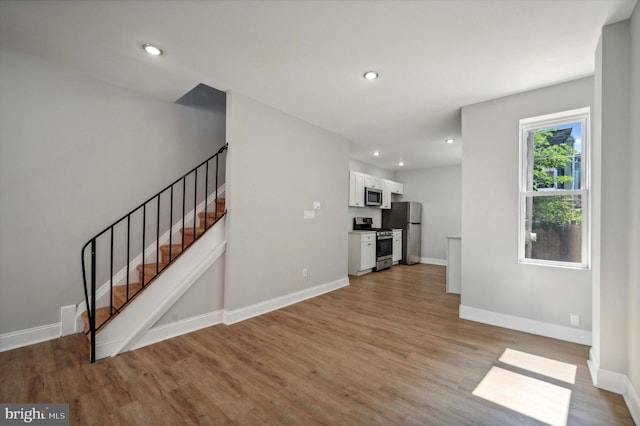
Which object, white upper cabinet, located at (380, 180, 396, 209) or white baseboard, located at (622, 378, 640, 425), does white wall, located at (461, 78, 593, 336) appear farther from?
white upper cabinet, located at (380, 180, 396, 209)

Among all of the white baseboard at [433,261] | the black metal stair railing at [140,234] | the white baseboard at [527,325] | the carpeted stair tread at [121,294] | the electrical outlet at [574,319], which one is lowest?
the white baseboard at [433,261]

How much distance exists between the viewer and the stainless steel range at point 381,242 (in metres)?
6.40

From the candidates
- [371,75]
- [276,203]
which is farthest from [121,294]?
[371,75]

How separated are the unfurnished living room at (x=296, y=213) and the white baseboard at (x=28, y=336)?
2 centimetres

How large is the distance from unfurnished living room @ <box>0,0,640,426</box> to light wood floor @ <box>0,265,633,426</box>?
0.07 ft

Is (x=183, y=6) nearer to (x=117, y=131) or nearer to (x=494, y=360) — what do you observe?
(x=117, y=131)

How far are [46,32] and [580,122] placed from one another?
518cm

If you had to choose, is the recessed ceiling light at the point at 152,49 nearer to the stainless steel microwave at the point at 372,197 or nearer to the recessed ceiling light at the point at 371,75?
the recessed ceiling light at the point at 371,75

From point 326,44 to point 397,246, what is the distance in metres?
5.89

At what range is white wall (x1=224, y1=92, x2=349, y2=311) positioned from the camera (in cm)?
327

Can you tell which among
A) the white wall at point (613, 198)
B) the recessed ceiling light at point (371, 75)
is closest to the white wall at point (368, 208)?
the recessed ceiling light at point (371, 75)

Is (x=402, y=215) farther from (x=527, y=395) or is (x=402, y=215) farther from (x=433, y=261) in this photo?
(x=527, y=395)

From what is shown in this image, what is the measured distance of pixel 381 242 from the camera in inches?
255

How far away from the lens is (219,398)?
73.3 inches
